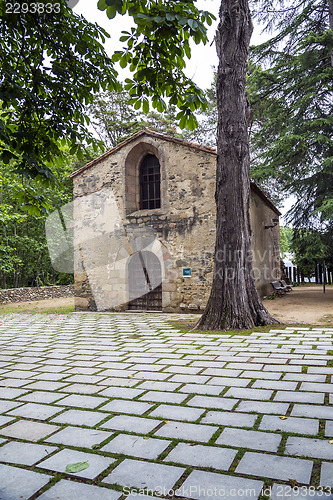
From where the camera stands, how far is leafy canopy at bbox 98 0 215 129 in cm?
279

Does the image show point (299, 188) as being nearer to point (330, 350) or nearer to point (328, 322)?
point (328, 322)

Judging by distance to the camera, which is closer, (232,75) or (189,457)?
(189,457)

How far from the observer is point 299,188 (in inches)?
592

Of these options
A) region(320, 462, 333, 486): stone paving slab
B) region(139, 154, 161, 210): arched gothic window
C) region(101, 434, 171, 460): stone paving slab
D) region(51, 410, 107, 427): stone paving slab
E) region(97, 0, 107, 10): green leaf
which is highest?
region(139, 154, 161, 210): arched gothic window

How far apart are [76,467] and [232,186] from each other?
6.21 metres

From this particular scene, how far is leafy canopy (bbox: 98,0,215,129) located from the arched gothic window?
806 centimetres

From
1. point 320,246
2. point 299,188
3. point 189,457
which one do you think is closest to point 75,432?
point 189,457

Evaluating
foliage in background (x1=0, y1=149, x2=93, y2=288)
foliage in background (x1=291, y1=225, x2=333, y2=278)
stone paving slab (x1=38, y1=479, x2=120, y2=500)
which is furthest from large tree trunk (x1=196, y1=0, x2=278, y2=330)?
foliage in background (x1=0, y1=149, x2=93, y2=288)

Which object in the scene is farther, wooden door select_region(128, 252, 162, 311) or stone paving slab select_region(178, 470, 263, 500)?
wooden door select_region(128, 252, 162, 311)

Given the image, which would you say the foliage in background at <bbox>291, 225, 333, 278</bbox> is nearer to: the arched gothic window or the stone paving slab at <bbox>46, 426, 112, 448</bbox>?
the arched gothic window

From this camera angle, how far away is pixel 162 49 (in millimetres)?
3346

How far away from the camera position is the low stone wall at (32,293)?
17.2 m

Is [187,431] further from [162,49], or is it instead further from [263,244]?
[263,244]

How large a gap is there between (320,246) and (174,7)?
1219 centimetres
